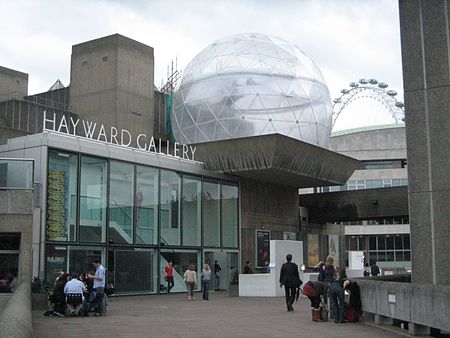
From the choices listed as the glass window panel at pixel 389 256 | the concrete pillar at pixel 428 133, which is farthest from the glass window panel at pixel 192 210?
the glass window panel at pixel 389 256

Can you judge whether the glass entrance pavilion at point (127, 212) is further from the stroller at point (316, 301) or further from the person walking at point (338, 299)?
the person walking at point (338, 299)

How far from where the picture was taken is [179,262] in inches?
1266

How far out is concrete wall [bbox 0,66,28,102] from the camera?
48375 millimetres

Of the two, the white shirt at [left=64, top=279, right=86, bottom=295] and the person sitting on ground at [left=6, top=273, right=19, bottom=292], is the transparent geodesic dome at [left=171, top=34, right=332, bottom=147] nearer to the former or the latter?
the person sitting on ground at [left=6, top=273, right=19, bottom=292]

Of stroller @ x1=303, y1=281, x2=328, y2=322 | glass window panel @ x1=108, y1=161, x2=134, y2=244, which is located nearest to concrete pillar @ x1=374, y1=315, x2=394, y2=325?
stroller @ x1=303, y1=281, x2=328, y2=322

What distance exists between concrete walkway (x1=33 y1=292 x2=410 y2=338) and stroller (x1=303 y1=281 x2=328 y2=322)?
0.26 metres

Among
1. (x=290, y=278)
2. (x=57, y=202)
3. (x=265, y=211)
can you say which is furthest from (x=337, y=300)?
(x=265, y=211)

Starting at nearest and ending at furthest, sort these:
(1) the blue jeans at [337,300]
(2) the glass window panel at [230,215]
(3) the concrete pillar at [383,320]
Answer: (3) the concrete pillar at [383,320] < (1) the blue jeans at [337,300] < (2) the glass window panel at [230,215]

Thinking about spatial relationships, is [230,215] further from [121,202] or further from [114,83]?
[114,83]

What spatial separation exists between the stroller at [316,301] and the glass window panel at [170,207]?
15597 mm

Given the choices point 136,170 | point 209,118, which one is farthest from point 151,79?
point 136,170

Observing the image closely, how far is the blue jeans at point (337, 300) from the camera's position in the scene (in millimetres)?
15562

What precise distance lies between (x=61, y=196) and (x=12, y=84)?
26.7 m

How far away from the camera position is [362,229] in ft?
270
